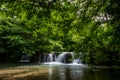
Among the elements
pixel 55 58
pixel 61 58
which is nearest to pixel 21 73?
pixel 61 58

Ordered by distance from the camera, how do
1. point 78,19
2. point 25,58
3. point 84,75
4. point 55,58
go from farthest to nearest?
1. point 25,58
2. point 55,58
3. point 84,75
4. point 78,19

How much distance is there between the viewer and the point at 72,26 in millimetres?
6574

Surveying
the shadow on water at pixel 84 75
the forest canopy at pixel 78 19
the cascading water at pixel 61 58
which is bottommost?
the shadow on water at pixel 84 75

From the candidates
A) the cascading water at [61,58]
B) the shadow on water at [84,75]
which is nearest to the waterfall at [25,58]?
the cascading water at [61,58]

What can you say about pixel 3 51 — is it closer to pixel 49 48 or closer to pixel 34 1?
Answer: pixel 49 48

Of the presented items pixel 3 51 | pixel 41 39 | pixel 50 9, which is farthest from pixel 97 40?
pixel 3 51

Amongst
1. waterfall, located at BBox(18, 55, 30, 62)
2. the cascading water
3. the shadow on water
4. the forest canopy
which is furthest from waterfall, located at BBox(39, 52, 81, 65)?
the forest canopy

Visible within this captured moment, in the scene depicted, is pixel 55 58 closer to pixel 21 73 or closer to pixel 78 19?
pixel 21 73

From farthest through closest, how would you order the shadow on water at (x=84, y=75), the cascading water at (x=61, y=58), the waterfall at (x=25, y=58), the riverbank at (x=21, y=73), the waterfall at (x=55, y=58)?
the waterfall at (x=25, y=58) → the cascading water at (x=61, y=58) → the waterfall at (x=55, y=58) → the riverbank at (x=21, y=73) → the shadow on water at (x=84, y=75)

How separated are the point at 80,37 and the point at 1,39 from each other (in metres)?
19.5

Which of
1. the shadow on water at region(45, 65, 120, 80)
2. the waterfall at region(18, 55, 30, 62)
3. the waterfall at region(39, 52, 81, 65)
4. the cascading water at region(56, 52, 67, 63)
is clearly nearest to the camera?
the shadow on water at region(45, 65, 120, 80)

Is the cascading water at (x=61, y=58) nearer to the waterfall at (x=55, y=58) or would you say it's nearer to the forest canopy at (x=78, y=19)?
the waterfall at (x=55, y=58)

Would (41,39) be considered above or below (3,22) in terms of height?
below

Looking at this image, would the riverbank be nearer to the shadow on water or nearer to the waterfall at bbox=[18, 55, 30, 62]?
the shadow on water
